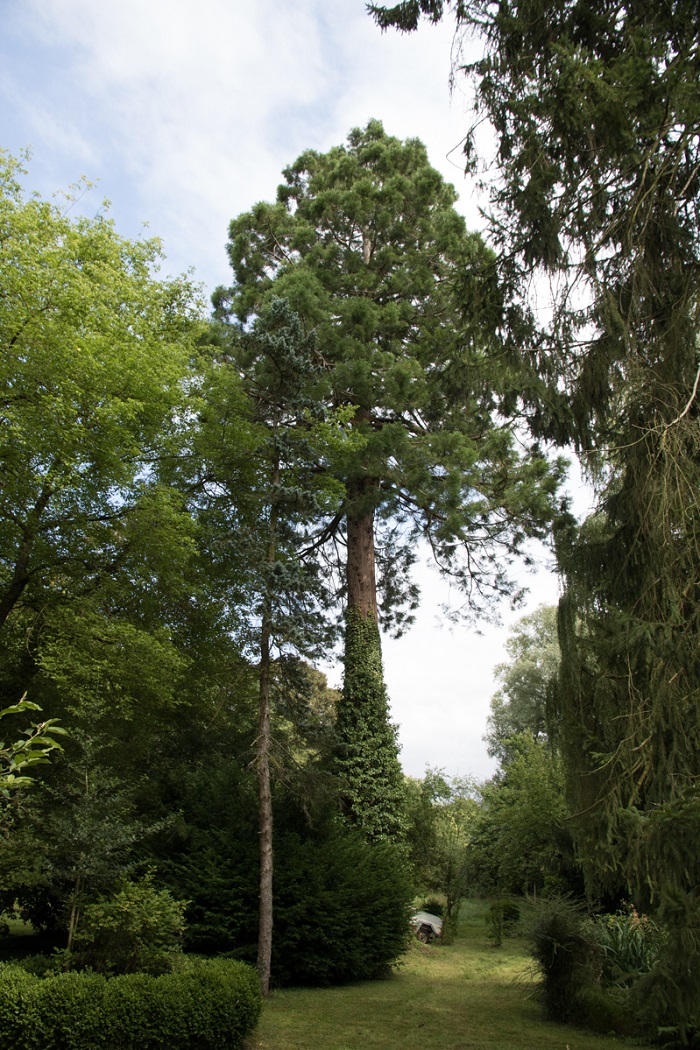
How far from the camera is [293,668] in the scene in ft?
34.7

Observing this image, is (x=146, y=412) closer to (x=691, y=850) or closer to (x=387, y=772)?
(x=387, y=772)

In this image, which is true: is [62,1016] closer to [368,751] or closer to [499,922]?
[368,751]

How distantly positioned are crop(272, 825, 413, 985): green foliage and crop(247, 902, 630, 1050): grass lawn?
1.08ft

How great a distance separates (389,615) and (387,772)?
490 centimetres

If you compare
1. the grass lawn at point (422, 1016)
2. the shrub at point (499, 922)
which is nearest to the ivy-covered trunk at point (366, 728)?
the grass lawn at point (422, 1016)

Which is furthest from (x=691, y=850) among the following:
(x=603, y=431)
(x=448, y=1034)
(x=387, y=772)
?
(x=387, y=772)

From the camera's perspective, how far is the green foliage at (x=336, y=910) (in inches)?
403

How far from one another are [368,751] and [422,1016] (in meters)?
4.62

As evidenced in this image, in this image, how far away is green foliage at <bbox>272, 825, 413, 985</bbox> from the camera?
10.2m

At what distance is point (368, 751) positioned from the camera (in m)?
13.0

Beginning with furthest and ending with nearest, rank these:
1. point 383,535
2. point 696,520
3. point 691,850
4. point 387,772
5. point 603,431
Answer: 1. point 383,535
2. point 387,772
3. point 603,431
4. point 696,520
5. point 691,850

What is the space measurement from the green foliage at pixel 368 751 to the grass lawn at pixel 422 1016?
2.30m

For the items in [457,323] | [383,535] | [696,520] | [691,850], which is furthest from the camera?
[383,535]

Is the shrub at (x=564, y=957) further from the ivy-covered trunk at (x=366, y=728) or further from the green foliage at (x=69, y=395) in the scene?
the green foliage at (x=69, y=395)
